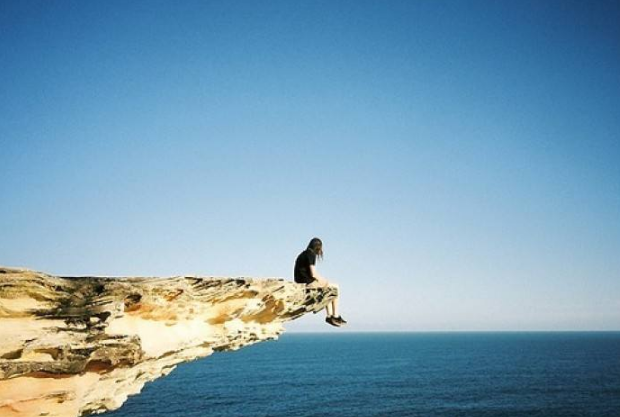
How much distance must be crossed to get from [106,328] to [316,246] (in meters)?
6.02

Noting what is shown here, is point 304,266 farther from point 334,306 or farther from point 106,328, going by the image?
point 106,328

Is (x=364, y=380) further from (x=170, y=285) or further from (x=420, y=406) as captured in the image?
(x=170, y=285)

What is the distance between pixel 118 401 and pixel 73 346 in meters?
3.34

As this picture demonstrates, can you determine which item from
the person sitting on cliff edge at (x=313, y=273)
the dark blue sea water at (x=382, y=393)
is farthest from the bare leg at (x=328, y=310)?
the dark blue sea water at (x=382, y=393)

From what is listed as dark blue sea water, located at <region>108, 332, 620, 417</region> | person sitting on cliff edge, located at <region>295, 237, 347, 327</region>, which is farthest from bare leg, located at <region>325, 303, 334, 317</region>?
dark blue sea water, located at <region>108, 332, 620, 417</region>

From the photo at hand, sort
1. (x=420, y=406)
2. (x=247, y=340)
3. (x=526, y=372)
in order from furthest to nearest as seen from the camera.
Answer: (x=526, y=372), (x=420, y=406), (x=247, y=340)

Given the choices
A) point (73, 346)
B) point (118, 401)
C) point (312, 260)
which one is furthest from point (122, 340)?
point (312, 260)

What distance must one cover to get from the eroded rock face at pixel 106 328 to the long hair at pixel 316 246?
4.70ft

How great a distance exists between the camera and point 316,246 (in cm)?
1246

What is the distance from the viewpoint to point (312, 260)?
42.1 feet

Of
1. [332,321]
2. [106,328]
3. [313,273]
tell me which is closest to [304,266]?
[313,273]

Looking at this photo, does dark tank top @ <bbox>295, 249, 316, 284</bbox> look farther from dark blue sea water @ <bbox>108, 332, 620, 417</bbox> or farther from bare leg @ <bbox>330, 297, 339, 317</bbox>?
dark blue sea water @ <bbox>108, 332, 620, 417</bbox>

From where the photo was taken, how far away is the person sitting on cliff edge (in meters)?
12.5

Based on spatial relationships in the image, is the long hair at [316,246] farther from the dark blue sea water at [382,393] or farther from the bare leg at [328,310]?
the dark blue sea water at [382,393]
